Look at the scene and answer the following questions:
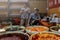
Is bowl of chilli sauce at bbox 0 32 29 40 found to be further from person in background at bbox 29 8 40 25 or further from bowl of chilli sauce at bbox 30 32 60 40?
person in background at bbox 29 8 40 25

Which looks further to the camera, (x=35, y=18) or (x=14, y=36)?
(x=35, y=18)

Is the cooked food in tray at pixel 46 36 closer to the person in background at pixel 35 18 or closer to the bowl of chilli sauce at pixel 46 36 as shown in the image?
the bowl of chilli sauce at pixel 46 36

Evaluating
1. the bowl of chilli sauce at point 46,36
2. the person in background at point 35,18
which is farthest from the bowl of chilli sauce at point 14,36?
the person in background at point 35,18

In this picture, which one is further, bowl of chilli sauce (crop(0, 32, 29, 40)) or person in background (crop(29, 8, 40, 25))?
person in background (crop(29, 8, 40, 25))

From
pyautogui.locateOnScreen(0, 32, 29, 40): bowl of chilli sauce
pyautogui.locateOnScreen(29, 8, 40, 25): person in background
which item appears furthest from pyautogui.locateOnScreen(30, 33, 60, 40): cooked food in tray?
pyautogui.locateOnScreen(29, 8, 40, 25): person in background

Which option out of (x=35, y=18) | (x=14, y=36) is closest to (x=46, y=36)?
(x=14, y=36)

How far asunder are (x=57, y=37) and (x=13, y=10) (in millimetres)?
7209

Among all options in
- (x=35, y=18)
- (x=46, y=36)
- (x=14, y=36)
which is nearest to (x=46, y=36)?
(x=46, y=36)

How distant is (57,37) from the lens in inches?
75.0

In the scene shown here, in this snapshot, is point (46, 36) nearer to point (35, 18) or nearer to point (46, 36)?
point (46, 36)

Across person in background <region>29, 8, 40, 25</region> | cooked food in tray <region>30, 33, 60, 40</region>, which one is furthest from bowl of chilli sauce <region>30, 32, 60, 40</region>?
person in background <region>29, 8, 40, 25</region>

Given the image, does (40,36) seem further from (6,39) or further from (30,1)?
(30,1)

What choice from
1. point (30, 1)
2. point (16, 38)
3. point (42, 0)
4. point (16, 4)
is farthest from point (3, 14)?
point (16, 38)

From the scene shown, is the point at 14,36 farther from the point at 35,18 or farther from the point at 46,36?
the point at 35,18
